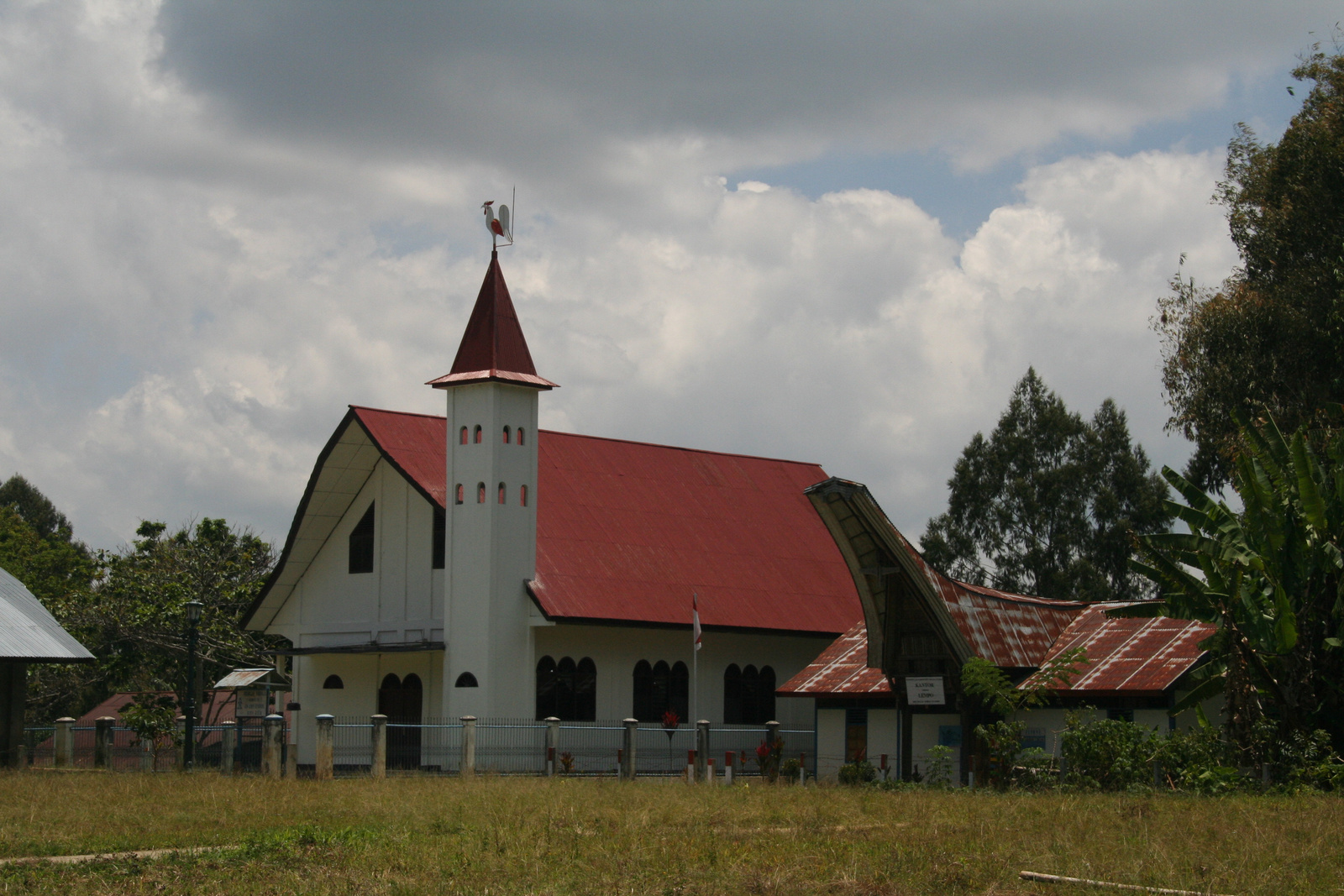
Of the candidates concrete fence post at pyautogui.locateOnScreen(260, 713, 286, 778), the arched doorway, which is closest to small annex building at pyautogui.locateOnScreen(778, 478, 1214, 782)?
concrete fence post at pyautogui.locateOnScreen(260, 713, 286, 778)

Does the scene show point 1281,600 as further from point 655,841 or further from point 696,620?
point 696,620

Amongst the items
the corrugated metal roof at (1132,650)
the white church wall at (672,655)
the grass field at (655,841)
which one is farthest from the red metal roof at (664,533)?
the grass field at (655,841)

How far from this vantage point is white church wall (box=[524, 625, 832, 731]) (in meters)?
38.2

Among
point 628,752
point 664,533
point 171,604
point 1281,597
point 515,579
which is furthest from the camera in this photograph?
point 171,604

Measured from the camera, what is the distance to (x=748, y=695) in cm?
4169

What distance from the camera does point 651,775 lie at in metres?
35.7

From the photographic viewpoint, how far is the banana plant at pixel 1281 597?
79.4ft

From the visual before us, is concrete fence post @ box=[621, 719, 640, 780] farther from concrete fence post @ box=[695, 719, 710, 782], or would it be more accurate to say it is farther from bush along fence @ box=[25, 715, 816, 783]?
concrete fence post @ box=[695, 719, 710, 782]

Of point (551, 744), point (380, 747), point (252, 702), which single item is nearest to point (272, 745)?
point (380, 747)

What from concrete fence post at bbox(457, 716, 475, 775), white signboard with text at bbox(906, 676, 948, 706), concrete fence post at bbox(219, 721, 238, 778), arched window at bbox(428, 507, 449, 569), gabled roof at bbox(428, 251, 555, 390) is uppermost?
gabled roof at bbox(428, 251, 555, 390)

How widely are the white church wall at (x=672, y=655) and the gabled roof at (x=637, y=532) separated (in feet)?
3.00

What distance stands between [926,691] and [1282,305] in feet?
39.4

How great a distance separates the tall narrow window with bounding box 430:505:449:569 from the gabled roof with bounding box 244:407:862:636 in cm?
89

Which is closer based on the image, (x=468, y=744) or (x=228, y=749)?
(x=468, y=744)
